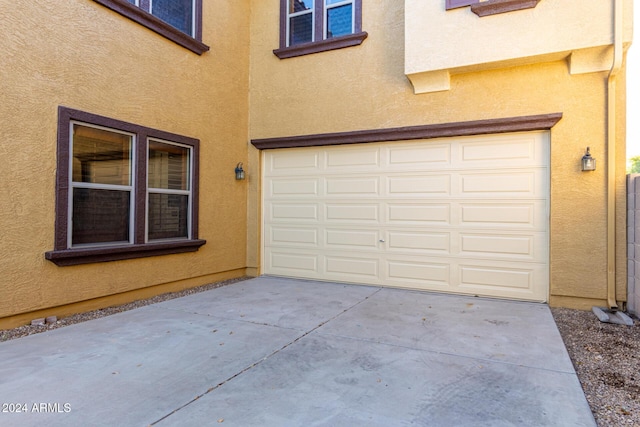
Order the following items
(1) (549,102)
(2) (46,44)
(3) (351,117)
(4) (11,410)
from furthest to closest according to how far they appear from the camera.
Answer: (3) (351,117), (1) (549,102), (2) (46,44), (4) (11,410)

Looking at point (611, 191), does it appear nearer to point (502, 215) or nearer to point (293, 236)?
point (502, 215)

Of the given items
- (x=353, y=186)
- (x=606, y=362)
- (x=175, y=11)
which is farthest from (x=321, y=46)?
(x=606, y=362)

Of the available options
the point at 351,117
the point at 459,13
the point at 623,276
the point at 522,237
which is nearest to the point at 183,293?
the point at 351,117

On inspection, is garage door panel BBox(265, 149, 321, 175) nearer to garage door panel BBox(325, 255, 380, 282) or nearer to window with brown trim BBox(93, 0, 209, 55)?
garage door panel BBox(325, 255, 380, 282)

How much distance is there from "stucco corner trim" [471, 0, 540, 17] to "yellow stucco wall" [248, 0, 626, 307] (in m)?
0.80

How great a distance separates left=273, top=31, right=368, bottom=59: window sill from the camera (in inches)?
250

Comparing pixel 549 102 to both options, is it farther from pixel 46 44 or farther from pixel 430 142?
pixel 46 44

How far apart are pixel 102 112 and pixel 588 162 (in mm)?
6505

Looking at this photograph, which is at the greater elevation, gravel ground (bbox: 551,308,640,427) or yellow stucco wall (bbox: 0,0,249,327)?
yellow stucco wall (bbox: 0,0,249,327)

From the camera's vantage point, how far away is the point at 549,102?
519 centimetres

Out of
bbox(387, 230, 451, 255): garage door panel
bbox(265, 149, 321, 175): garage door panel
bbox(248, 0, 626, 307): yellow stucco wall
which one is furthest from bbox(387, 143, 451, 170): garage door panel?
bbox(265, 149, 321, 175): garage door panel

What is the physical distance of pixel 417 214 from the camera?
608cm

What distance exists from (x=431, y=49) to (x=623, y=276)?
163 inches

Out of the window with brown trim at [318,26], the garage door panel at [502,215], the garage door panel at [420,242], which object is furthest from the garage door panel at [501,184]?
the window with brown trim at [318,26]
